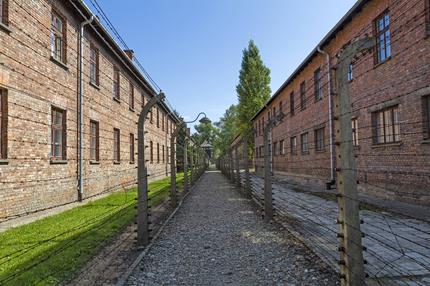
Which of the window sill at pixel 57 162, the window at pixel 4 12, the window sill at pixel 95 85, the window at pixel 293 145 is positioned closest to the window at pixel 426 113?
the window sill at pixel 57 162

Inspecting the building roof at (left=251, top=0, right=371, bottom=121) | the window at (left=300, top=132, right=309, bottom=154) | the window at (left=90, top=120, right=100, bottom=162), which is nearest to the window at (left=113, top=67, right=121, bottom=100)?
the window at (left=90, top=120, right=100, bottom=162)

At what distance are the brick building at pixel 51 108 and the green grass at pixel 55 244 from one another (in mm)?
971

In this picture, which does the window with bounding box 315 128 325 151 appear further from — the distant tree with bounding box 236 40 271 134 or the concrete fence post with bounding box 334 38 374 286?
the distant tree with bounding box 236 40 271 134

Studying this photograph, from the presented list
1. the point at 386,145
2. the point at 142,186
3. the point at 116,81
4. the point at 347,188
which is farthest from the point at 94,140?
the point at 347,188

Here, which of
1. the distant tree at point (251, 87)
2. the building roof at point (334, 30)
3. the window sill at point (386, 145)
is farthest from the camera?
the distant tree at point (251, 87)

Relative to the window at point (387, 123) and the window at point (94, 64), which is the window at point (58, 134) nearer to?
the window at point (94, 64)

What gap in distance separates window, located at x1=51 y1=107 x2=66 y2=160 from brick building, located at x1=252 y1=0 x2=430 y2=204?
6077 mm

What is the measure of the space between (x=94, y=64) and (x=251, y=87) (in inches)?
1357

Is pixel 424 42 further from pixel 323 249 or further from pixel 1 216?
pixel 1 216

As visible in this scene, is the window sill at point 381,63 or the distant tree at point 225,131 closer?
the window sill at point 381,63

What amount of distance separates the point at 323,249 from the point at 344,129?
2512mm

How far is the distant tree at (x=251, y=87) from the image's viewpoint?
152 feet

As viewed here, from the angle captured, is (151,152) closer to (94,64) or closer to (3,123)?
(94,64)

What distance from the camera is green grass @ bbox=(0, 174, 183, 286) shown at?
4129 millimetres
